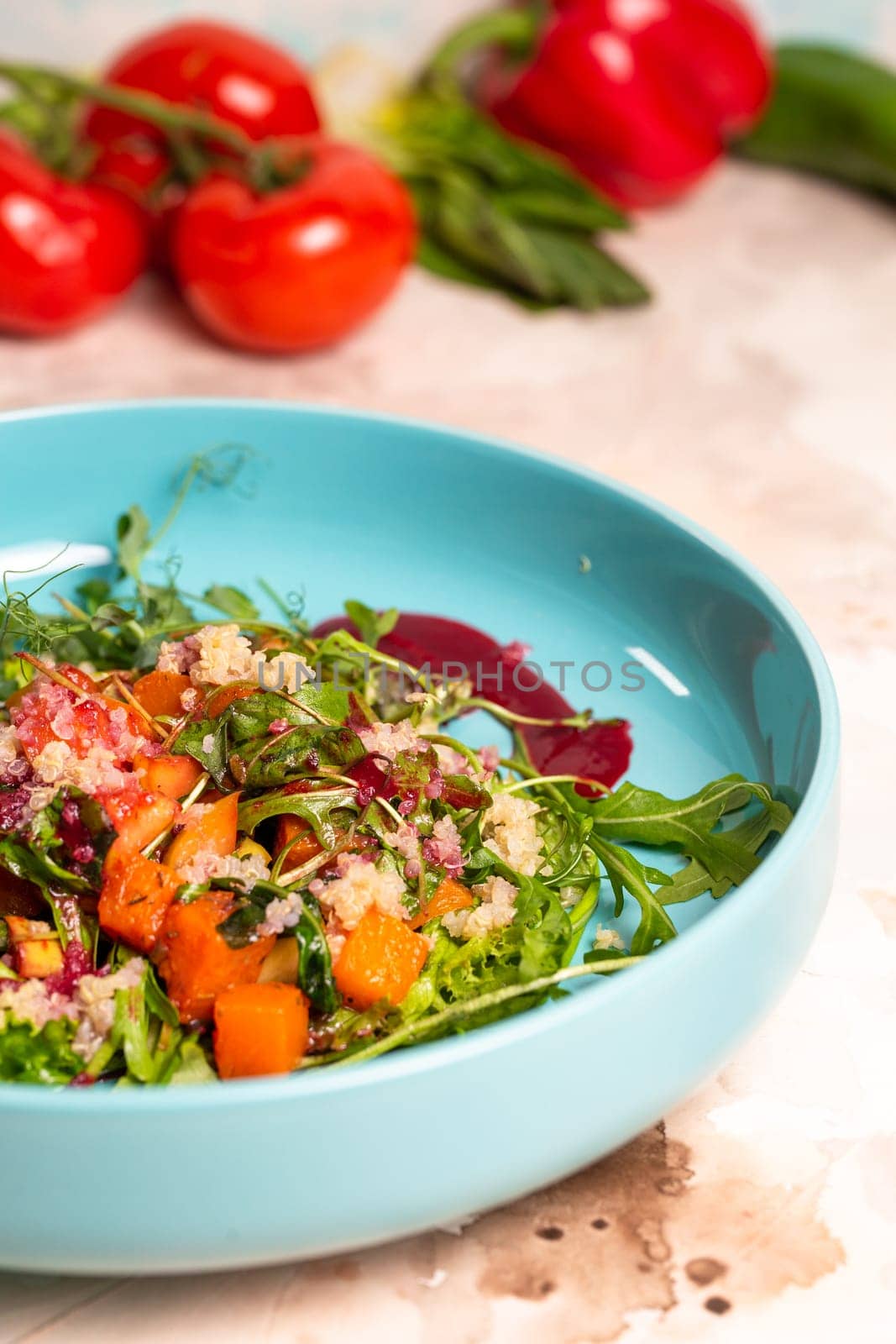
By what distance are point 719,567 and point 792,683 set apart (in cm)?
21

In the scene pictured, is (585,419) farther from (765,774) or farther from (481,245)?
(765,774)

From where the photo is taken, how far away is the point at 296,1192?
3.04 feet

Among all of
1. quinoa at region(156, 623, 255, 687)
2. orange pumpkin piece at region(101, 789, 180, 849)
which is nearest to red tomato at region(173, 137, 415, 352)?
quinoa at region(156, 623, 255, 687)

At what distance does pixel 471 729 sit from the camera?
156 centimetres

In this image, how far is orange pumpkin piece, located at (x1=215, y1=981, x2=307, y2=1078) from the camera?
105 centimetres

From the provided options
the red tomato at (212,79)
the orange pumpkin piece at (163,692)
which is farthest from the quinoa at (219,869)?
the red tomato at (212,79)

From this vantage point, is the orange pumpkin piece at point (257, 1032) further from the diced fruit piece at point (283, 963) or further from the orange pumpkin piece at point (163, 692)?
the orange pumpkin piece at point (163, 692)

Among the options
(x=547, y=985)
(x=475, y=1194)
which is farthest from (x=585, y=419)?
(x=475, y=1194)

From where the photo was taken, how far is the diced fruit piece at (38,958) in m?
1.12

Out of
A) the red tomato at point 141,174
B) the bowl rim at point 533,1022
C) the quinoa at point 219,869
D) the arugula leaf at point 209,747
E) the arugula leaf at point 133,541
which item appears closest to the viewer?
the bowl rim at point 533,1022

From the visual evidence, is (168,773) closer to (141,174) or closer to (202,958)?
(202,958)

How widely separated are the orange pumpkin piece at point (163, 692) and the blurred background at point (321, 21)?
205 centimetres

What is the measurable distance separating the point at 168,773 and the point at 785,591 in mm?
1055

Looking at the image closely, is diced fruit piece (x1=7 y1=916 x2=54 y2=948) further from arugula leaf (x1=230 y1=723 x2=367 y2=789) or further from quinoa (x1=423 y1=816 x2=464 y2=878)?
quinoa (x1=423 y1=816 x2=464 y2=878)
